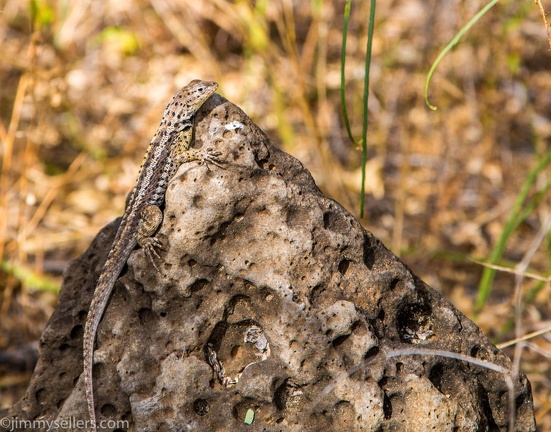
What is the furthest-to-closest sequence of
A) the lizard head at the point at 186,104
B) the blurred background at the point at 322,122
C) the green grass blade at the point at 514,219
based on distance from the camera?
the blurred background at the point at 322,122 → the green grass blade at the point at 514,219 → the lizard head at the point at 186,104

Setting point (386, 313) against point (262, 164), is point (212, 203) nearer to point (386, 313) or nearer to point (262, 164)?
point (262, 164)

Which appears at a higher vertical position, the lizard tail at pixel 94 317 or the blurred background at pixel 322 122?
the blurred background at pixel 322 122

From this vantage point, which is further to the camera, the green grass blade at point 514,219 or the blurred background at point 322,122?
the blurred background at point 322,122

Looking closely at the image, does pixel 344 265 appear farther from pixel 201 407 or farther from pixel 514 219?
pixel 514 219

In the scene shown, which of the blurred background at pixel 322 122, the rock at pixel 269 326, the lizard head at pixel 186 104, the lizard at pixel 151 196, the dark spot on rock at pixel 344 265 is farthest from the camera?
the blurred background at pixel 322 122

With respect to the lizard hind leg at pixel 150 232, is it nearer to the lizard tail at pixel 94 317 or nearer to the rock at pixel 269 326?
the rock at pixel 269 326

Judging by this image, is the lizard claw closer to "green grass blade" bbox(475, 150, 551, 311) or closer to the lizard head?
the lizard head

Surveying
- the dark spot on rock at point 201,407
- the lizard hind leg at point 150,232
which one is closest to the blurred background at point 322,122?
the lizard hind leg at point 150,232
